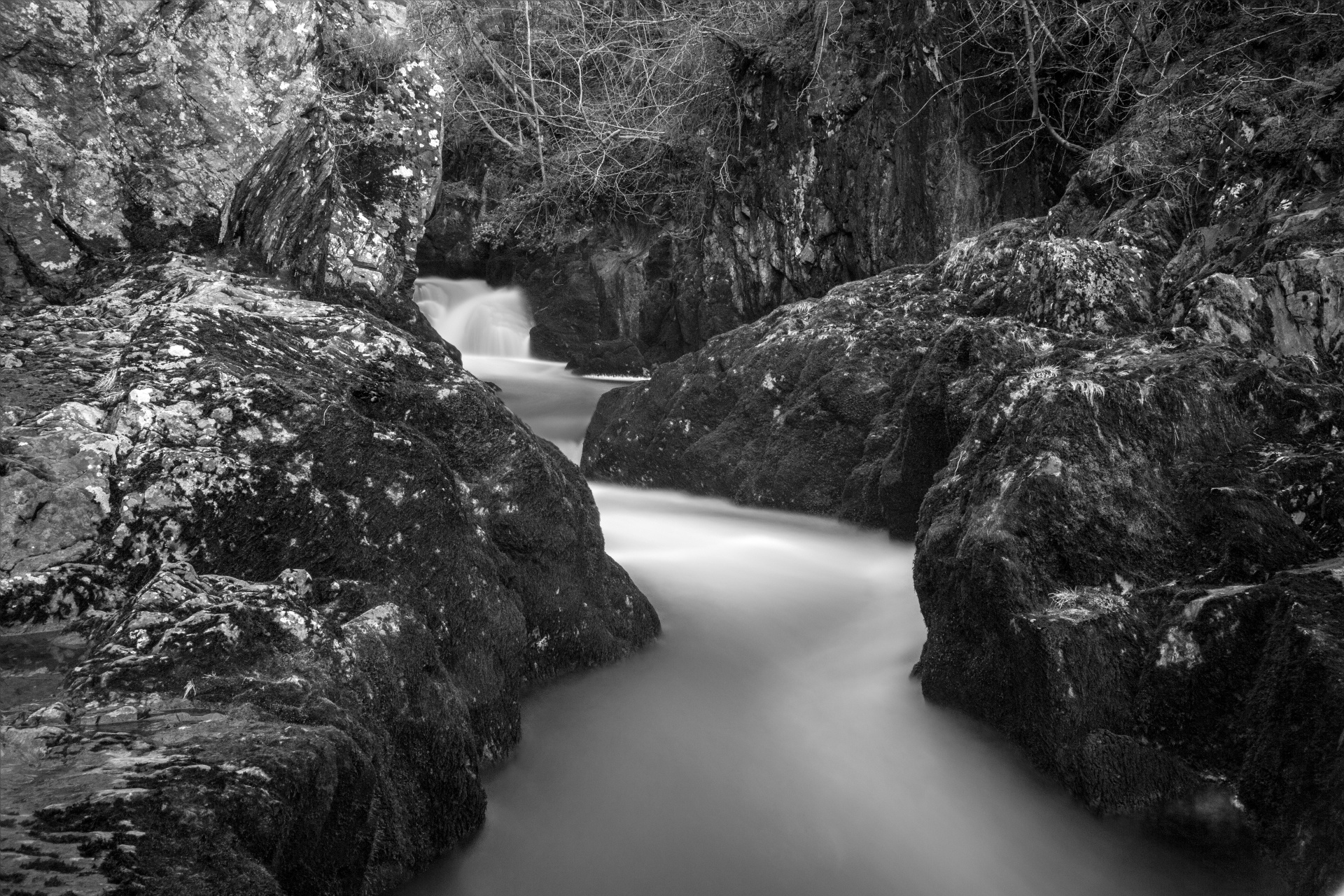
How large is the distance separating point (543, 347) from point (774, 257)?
155 inches

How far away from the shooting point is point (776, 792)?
10.1 feet

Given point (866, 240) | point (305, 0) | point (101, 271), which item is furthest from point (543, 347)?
point (101, 271)

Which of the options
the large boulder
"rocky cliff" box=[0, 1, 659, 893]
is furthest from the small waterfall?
the large boulder

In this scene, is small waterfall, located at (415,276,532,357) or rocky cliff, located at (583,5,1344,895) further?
small waterfall, located at (415,276,532,357)

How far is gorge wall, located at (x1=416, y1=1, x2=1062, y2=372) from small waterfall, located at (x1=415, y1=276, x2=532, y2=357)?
1.10 feet

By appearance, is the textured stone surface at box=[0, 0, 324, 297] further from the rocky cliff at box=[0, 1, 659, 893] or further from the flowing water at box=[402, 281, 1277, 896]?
the flowing water at box=[402, 281, 1277, 896]

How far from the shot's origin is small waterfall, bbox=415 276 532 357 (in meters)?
14.3

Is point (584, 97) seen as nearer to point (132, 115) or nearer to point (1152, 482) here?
point (132, 115)

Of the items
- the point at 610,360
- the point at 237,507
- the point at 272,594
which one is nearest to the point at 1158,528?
the point at 272,594

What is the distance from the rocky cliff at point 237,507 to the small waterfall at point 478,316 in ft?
30.9

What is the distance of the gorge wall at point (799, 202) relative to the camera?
10.3 meters

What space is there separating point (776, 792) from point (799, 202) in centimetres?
977

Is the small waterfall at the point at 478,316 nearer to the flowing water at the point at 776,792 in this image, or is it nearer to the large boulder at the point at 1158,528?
the large boulder at the point at 1158,528

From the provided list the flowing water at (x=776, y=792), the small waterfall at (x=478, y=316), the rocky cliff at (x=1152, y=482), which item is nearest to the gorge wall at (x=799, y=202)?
the small waterfall at (x=478, y=316)
